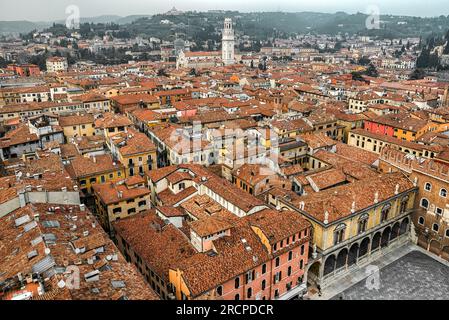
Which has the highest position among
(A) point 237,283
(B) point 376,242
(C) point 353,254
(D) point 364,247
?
(A) point 237,283

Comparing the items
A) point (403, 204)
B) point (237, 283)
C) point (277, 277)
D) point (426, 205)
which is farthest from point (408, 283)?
point (237, 283)

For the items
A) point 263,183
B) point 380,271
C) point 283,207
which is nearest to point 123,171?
point 263,183

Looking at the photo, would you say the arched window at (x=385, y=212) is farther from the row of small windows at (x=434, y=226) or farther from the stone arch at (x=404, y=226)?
the row of small windows at (x=434, y=226)

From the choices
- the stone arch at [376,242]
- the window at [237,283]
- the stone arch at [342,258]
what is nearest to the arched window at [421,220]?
the stone arch at [376,242]

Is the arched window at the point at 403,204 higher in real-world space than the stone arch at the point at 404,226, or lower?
higher

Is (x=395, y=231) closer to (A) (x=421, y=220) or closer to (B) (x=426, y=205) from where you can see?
(A) (x=421, y=220)
